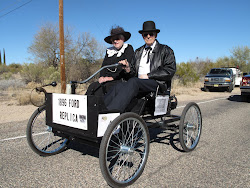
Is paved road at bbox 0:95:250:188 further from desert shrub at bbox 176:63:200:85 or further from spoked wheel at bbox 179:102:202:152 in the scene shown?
desert shrub at bbox 176:63:200:85

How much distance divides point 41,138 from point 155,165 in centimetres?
229

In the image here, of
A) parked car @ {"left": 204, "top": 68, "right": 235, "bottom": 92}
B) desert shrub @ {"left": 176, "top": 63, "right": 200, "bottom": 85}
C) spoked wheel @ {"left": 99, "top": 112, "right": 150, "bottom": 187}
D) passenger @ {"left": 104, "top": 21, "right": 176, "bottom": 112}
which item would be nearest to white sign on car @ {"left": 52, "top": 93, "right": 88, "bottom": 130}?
spoked wheel @ {"left": 99, "top": 112, "right": 150, "bottom": 187}

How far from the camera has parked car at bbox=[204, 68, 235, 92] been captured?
64.0ft

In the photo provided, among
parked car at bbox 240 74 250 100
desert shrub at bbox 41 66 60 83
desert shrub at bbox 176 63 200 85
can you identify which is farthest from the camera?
desert shrub at bbox 176 63 200 85

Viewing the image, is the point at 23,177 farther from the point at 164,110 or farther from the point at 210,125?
the point at 210,125

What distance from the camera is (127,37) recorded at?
15.3 ft

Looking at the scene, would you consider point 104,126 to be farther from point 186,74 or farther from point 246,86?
point 186,74

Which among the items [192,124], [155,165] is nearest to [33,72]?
[192,124]

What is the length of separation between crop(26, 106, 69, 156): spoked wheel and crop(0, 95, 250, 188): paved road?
0.12 meters

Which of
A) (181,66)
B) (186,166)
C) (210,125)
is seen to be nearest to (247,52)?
(181,66)

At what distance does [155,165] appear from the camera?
3525 millimetres

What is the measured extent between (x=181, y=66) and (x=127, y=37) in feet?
73.2

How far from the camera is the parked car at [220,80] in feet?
64.0

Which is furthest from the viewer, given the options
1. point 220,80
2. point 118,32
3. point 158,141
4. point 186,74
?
point 186,74
